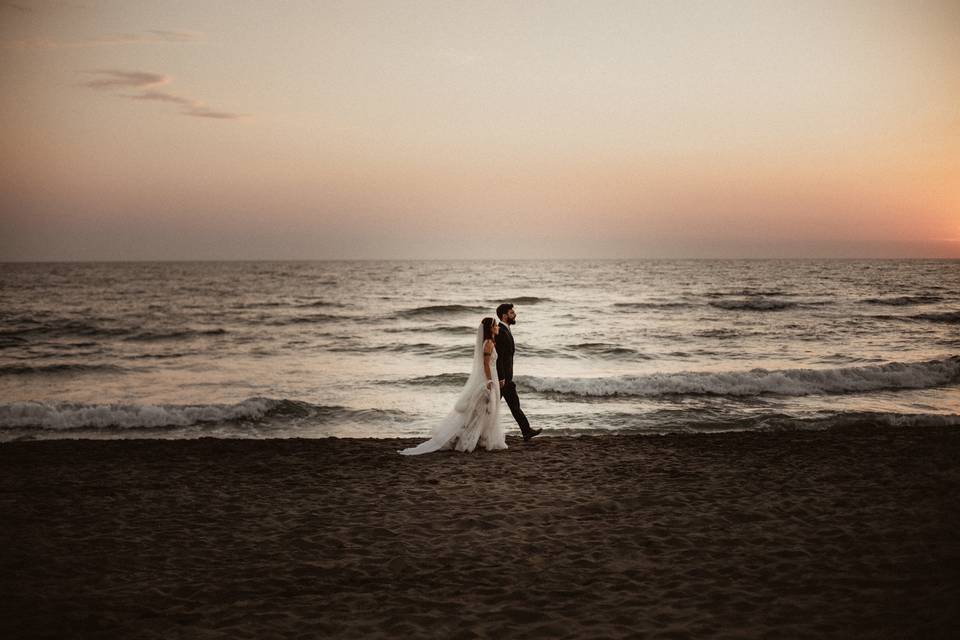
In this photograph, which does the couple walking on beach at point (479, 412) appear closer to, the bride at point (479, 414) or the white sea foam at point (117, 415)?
the bride at point (479, 414)

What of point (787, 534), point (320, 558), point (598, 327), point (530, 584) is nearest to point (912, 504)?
A: point (787, 534)

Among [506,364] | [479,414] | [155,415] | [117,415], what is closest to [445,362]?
[155,415]

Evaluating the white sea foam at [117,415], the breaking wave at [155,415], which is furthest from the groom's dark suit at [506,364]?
the white sea foam at [117,415]

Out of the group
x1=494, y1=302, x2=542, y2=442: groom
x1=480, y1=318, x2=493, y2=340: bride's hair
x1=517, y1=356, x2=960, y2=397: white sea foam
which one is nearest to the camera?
x1=480, y1=318, x2=493, y2=340: bride's hair

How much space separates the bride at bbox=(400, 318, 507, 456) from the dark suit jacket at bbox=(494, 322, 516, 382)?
7.1 inches

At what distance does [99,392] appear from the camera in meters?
19.2

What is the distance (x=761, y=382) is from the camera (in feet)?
62.1

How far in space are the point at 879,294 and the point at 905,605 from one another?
52.4 metres

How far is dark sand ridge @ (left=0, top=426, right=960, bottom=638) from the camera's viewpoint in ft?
15.7

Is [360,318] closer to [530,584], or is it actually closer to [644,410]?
[644,410]

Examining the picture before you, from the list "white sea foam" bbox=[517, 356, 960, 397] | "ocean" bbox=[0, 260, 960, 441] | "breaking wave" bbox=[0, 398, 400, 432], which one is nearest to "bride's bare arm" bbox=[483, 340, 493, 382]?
"ocean" bbox=[0, 260, 960, 441]

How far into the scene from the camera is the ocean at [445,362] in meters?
14.7

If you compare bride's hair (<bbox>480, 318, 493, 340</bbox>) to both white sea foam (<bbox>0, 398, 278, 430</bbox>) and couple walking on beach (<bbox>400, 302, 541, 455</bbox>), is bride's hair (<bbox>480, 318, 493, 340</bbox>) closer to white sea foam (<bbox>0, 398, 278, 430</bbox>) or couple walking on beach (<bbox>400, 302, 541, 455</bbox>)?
couple walking on beach (<bbox>400, 302, 541, 455</bbox>)

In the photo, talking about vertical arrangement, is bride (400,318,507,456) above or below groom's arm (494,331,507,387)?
below
